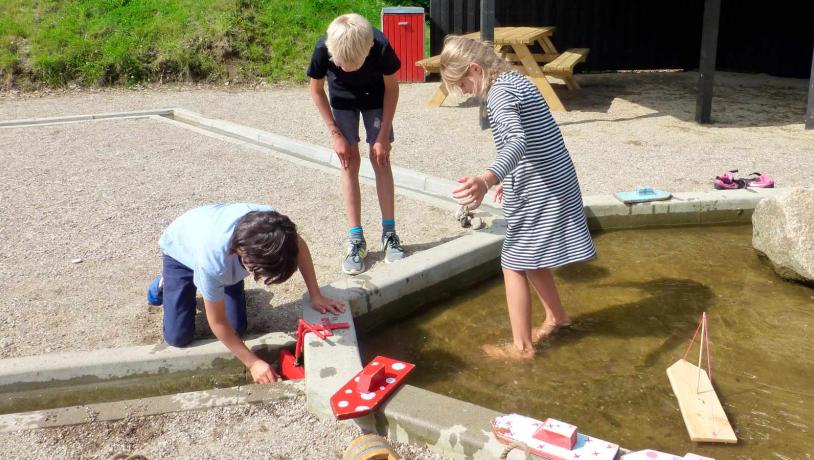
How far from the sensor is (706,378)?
2.87 meters

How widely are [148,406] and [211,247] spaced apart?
0.63 meters

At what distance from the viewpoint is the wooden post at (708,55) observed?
762cm

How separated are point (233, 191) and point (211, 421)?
328 cm

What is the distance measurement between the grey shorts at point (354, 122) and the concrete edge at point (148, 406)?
167 cm

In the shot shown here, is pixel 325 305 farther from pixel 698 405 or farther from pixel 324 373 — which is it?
pixel 698 405

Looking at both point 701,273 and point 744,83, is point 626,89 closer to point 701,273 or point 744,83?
point 744,83

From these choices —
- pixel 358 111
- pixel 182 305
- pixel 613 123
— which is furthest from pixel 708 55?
pixel 182 305

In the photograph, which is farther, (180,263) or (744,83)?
(744,83)

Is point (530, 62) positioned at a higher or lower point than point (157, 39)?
lower

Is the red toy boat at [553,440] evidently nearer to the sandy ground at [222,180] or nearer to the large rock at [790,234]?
the sandy ground at [222,180]

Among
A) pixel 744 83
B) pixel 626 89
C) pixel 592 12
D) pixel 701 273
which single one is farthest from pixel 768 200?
pixel 592 12

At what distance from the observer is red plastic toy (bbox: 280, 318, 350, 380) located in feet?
9.77

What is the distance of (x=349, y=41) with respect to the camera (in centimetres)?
343

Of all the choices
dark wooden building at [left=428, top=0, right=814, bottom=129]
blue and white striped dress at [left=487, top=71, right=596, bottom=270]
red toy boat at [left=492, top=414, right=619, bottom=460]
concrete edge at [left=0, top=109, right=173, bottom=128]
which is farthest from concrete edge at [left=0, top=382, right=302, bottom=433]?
dark wooden building at [left=428, top=0, right=814, bottom=129]
